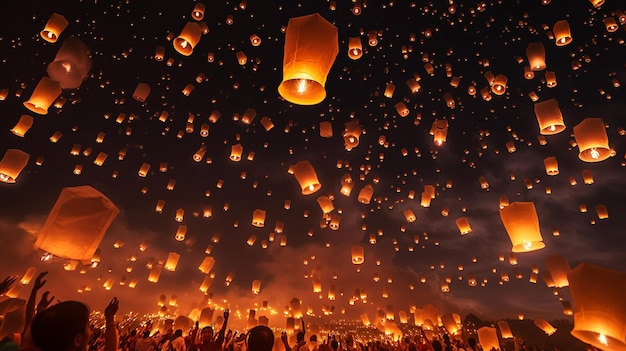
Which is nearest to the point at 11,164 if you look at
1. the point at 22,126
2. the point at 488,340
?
the point at 22,126

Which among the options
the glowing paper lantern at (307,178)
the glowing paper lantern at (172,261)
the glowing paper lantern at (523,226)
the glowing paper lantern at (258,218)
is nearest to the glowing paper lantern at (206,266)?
the glowing paper lantern at (172,261)

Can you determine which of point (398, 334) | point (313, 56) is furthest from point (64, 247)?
point (398, 334)

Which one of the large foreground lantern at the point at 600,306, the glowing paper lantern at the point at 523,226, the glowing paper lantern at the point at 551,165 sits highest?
the glowing paper lantern at the point at 551,165

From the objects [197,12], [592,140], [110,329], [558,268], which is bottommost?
[110,329]

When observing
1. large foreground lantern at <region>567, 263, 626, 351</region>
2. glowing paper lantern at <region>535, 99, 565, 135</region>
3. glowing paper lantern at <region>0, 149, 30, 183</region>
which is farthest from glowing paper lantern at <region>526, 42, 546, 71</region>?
glowing paper lantern at <region>0, 149, 30, 183</region>

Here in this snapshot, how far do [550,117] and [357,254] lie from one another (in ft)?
20.5

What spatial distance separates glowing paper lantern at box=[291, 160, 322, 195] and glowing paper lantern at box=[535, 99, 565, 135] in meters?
3.64

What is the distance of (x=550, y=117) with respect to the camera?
538 cm

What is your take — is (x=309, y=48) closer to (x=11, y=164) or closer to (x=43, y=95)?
(x=43, y=95)

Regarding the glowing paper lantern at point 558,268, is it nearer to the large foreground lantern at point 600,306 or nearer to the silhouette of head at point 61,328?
the large foreground lantern at point 600,306

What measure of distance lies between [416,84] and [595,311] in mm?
7303

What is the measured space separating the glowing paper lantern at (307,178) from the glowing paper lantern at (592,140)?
12.6 ft

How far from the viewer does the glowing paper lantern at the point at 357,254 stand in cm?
995

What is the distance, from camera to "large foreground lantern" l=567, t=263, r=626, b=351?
117 inches
